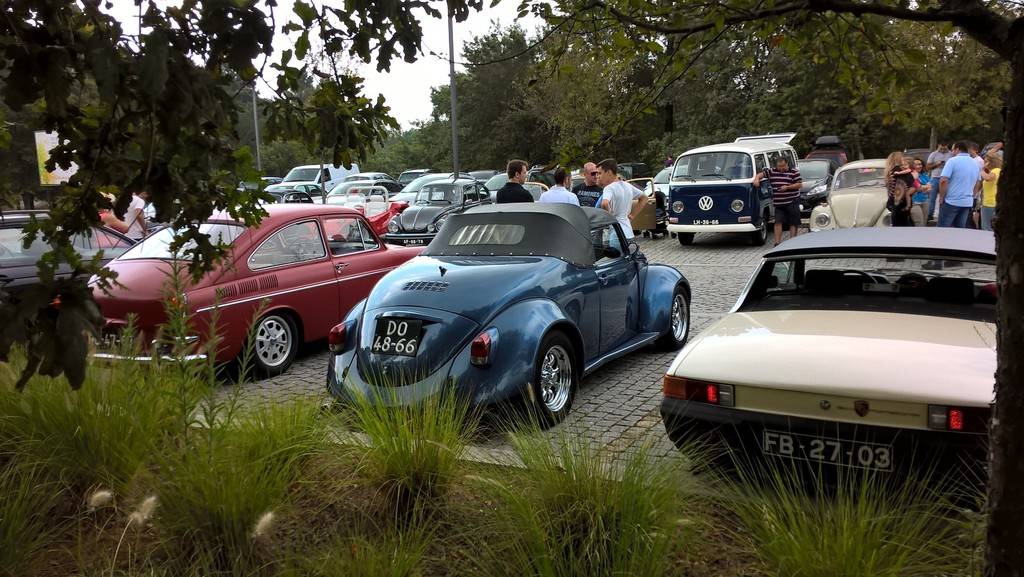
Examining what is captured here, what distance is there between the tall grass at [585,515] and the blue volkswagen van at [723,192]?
14245 millimetres

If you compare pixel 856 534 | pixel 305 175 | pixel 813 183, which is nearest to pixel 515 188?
pixel 856 534

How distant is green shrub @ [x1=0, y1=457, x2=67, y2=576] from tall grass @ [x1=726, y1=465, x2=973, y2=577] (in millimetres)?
3017

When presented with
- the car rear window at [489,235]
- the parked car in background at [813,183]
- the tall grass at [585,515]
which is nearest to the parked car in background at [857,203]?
the parked car in background at [813,183]

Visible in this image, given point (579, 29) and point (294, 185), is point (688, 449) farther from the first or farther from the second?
point (294, 185)

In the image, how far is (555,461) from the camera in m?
3.46

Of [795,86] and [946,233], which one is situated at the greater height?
[795,86]

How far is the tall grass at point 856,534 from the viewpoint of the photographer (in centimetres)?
275

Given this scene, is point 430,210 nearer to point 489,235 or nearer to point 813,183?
point 813,183

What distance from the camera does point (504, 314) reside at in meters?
5.64

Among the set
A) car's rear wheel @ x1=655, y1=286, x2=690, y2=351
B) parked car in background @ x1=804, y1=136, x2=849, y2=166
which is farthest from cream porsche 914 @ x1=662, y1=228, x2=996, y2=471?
parked car in background @ x1=804, y1=136, x2=849, y2=166

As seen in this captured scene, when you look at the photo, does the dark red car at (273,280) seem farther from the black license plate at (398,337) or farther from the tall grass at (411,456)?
the tall grass at (411,456)

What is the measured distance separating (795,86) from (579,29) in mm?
40360

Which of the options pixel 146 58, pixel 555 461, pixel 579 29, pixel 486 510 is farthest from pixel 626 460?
pixel 146 58

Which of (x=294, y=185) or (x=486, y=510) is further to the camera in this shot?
(x=294, y=185)
